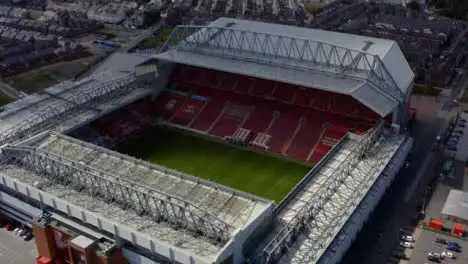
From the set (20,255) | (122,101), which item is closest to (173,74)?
(122,101)

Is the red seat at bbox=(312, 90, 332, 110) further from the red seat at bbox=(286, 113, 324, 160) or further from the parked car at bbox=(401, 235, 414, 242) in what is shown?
the parked car at bbox=(401, 235, 414, 242)

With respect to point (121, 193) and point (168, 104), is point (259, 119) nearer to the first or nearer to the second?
point (168, 104)

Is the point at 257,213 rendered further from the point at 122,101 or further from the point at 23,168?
the point at 122,101

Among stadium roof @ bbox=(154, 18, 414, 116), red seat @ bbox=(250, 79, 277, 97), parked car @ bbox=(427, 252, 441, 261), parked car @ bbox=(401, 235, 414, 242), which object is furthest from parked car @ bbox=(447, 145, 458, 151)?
red seat @ bbox=(250, 79, 277, 97)

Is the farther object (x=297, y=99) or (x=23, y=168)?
(x=297, y=99)

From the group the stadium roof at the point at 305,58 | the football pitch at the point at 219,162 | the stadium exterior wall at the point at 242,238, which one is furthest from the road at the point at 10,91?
the stadium exterior wall at the point at 242,238

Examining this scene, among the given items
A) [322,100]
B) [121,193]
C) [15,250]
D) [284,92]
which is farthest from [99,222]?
[322,100]
